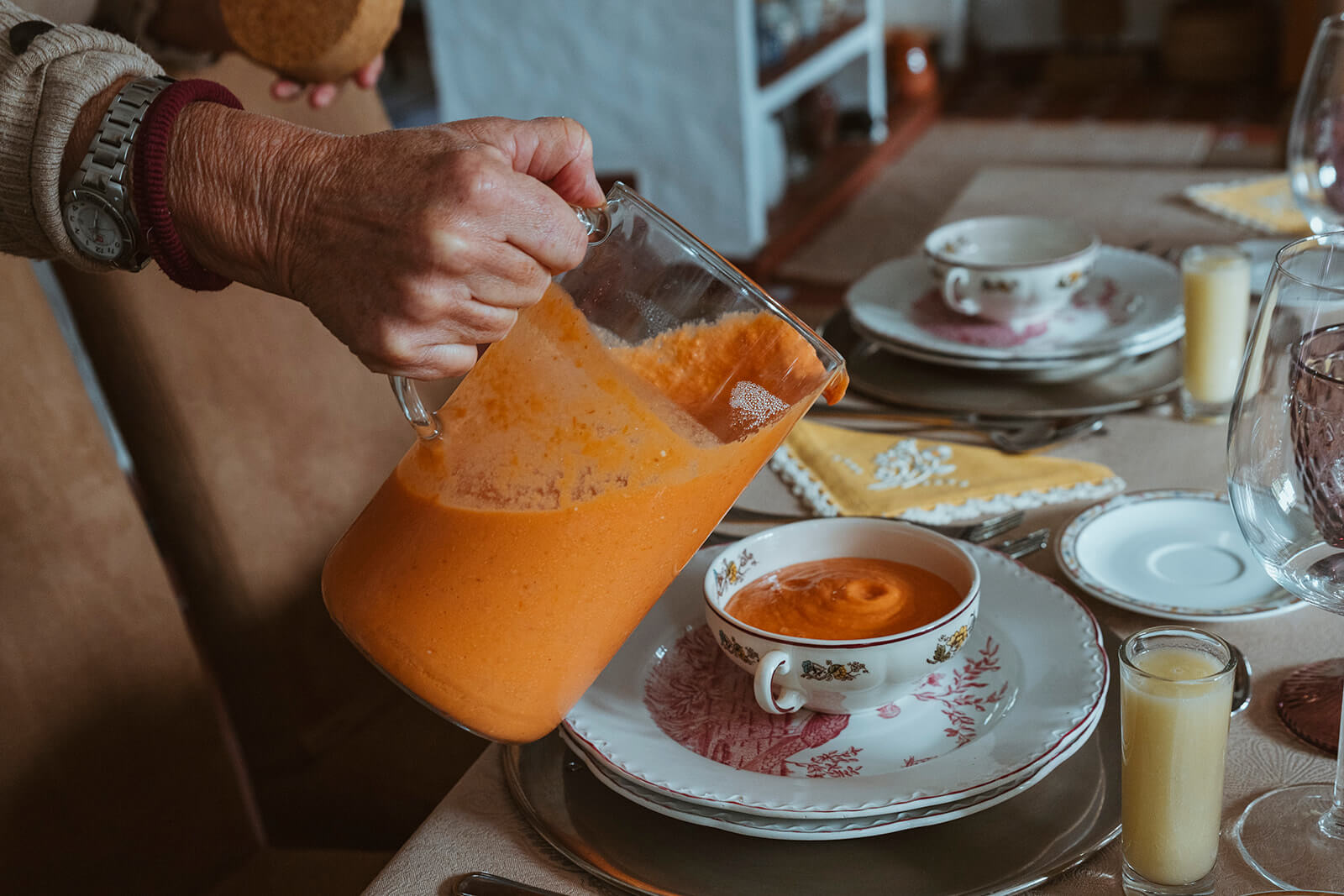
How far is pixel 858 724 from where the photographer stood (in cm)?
65

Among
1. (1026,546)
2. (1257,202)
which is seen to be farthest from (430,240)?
(1257,202)

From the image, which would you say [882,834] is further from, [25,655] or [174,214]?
[25,655]

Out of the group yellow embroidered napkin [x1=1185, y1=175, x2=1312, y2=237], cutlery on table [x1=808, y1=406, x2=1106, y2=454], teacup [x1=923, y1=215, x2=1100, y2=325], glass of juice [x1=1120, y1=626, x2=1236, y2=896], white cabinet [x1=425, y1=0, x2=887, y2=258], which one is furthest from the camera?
white cabinet [x1=425, y1=0, x2=887, y2=258]

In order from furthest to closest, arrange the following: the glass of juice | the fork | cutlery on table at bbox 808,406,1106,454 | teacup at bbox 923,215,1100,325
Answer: teacup at bbox 923,215,1100,325, cutlery on table at bbox 808,406,1106,454, the fork, the glass of juice

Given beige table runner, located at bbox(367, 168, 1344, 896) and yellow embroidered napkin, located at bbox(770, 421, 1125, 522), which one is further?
yellow embroidered napkin, located at bbox(770, 421, 1125, 522)

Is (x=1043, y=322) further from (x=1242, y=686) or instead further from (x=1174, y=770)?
(x=1174, y=770)

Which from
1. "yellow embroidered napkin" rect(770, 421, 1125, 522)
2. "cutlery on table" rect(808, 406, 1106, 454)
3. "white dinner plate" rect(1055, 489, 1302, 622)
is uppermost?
"white dinner plate" rect(1055, 489, 1302, 622)

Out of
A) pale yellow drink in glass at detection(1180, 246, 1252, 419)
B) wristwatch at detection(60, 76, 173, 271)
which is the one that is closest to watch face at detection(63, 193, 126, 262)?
wristwatch at detection(60, 76, 173, 271)

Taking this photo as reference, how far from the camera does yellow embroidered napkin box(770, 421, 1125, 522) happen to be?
904 millimetres

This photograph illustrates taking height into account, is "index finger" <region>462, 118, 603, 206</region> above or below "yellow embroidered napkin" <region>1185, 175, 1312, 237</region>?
above

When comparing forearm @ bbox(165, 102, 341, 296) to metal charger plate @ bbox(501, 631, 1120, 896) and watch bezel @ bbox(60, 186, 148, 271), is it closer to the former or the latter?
watch bezel @ bbox(60, 186, 148, 271)

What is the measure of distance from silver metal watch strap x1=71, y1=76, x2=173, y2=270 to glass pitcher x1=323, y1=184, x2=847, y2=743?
0.74 ft

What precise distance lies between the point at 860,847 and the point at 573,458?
23cm

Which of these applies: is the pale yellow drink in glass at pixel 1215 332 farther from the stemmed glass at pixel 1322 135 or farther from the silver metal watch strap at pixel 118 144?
the silver metal watch strap at pixel 118 144
